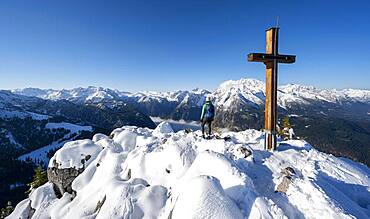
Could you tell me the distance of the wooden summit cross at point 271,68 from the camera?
42.3 ft

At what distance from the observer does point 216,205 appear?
7.27m

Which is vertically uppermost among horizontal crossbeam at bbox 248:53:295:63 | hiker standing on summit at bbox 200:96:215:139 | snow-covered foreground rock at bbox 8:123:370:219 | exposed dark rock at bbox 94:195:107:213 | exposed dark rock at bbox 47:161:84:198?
horizontal crossbeam at bbox 248:53:295:63

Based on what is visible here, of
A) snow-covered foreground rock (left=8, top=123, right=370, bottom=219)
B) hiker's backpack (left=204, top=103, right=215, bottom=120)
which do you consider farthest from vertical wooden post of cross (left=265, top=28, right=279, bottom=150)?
hiker's backpack (left=204, top=103, right=215, bottom=120)

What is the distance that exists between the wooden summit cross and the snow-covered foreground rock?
1326 mm

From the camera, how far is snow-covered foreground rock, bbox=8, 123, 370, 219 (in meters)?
7.36

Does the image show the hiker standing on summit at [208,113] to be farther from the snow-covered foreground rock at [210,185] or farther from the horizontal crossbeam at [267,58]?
the horizontal crossbeam at [267,58]

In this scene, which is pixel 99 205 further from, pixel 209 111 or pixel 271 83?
pixel 271 83

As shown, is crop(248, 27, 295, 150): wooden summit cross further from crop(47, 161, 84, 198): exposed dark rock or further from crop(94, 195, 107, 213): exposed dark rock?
crop(47, 161, 84, 198): exposed dark rock

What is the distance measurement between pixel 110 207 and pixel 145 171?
112 inches

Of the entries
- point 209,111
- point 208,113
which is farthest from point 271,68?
point 208,113

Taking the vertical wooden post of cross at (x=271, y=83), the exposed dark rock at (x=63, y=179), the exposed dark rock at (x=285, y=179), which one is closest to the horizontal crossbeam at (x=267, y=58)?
the vertical wooden post of cross at (x=271, y=83)

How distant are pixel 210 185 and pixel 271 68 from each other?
7974mm

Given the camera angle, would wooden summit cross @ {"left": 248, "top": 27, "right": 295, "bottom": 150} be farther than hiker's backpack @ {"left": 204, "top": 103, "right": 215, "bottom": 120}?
No

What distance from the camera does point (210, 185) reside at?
7738mm
